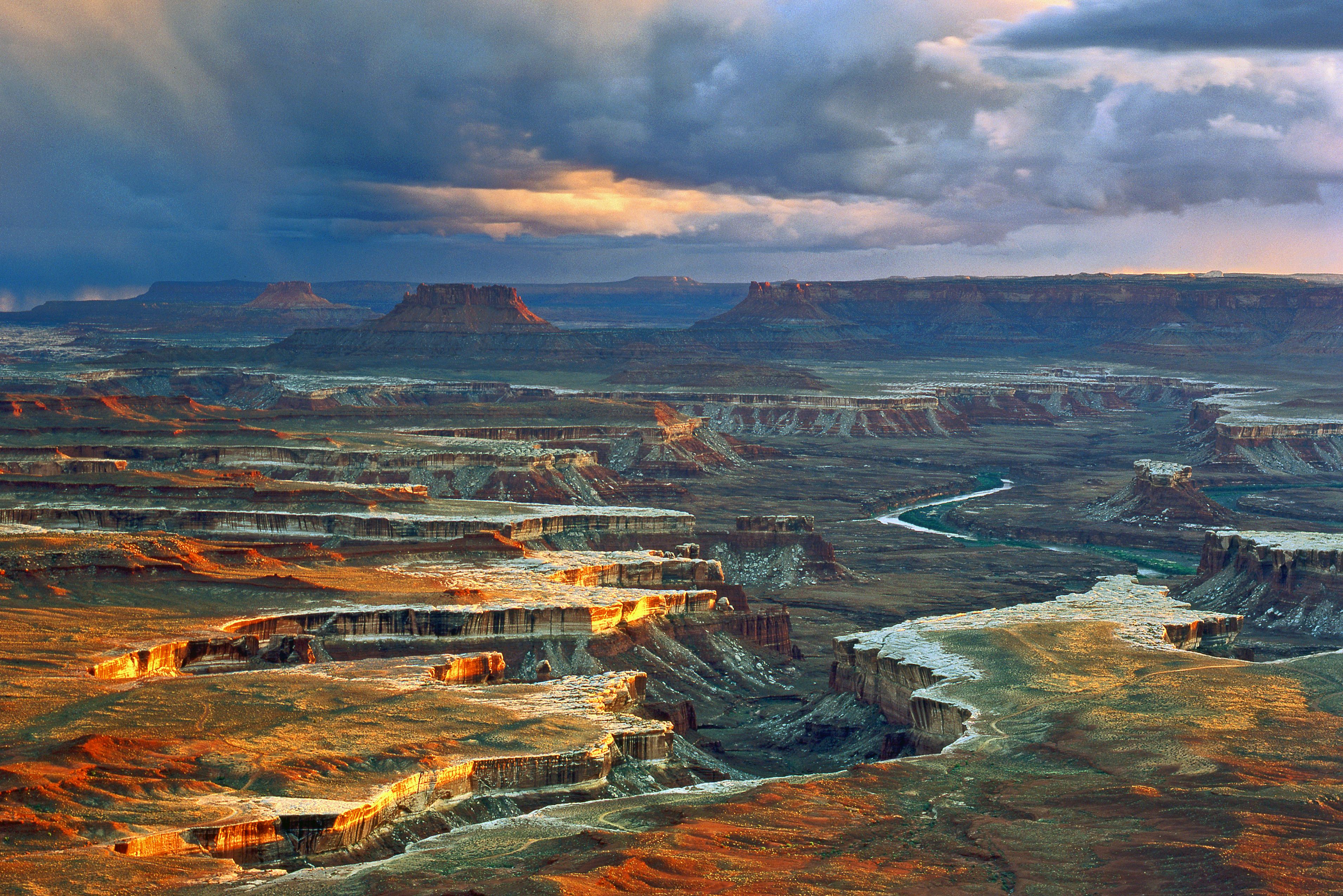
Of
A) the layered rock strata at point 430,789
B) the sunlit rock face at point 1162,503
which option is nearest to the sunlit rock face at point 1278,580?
the sunlit rock face at point 1162,503

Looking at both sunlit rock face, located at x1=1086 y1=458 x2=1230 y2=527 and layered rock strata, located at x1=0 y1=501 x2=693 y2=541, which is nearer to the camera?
layered rock strata, located at x1=0 y1=501 x2=693 y2=541

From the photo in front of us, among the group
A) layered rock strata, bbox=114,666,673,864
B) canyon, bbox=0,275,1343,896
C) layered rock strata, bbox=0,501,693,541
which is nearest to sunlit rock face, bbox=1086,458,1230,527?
canyon, bbox=0,275,1343,896

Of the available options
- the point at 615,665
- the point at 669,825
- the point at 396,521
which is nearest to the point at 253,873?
the point at 669,825

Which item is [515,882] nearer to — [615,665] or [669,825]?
[669,825]

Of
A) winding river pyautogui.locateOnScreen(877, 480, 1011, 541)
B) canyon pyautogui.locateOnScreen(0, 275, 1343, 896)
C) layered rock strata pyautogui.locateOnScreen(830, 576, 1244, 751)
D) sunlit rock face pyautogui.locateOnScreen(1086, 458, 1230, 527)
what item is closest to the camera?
canyon pyautogui.locateOnScreen(0, 275, 1343, 896)

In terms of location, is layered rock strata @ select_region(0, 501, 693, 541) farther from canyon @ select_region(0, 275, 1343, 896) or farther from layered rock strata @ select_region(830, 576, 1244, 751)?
layered rock strata @ select_region(830, 576, 1244, 751)

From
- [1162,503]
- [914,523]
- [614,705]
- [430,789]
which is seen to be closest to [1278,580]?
[1162,503]

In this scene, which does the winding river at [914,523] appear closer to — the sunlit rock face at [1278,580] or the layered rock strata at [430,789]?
the sunlit rock face at [1278,580]
